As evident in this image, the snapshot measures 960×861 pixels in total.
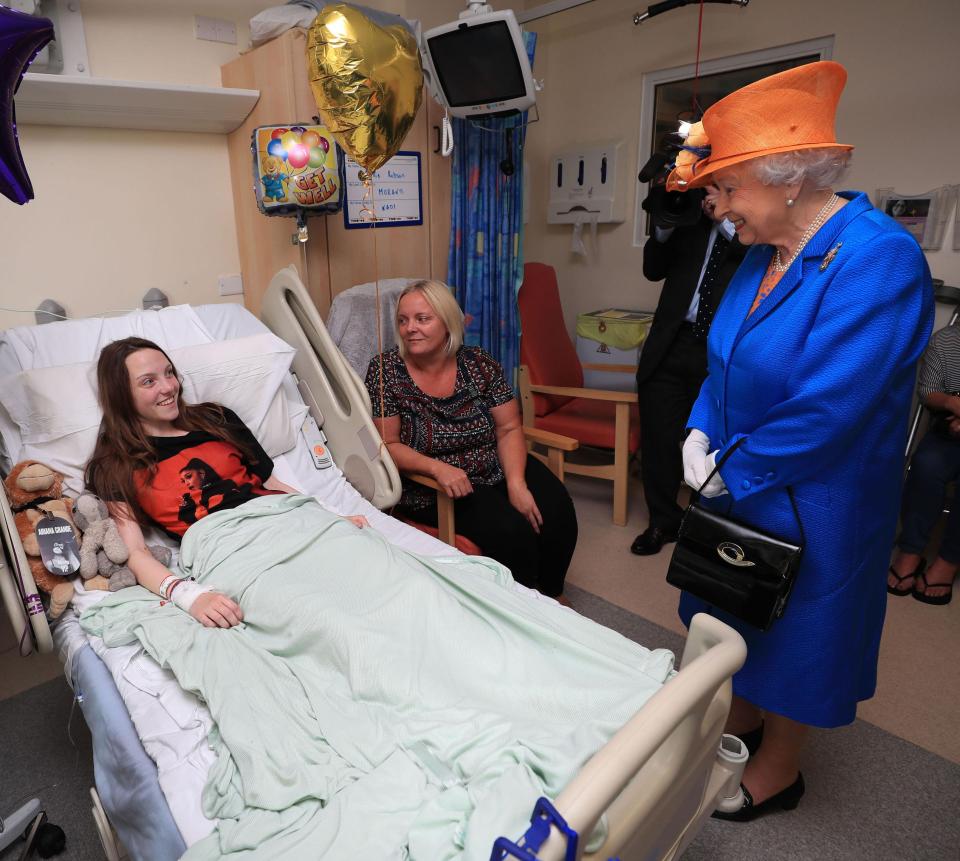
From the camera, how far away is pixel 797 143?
→ 4.17ft

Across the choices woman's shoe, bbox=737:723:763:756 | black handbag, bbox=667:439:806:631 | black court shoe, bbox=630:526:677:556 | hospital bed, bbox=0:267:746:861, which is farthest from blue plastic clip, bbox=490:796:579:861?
black court shoe, bbox=630:526:677:556

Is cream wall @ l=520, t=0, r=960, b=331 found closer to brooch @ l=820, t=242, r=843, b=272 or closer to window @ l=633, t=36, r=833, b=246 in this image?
window @ l=633, t=36, r=833, b=246

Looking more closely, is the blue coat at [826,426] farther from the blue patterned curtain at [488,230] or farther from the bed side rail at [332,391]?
the blue patterned curtain at [488,230]

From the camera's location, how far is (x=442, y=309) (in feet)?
7.68

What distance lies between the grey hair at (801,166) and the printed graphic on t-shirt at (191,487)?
148 cm

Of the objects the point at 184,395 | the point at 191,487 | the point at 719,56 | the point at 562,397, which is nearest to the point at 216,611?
the point at 191,487

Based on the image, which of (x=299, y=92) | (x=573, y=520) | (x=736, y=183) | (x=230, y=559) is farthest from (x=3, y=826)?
(x=299, y=92)

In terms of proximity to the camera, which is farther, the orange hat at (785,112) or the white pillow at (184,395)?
the white pillow at (184,395)

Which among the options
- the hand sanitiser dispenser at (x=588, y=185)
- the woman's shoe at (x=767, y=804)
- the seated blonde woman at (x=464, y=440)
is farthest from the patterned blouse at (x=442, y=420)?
the hand sanitiser dispenser at (x=588, y=185)

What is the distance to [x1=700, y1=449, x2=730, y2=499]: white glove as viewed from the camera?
153 centimetres

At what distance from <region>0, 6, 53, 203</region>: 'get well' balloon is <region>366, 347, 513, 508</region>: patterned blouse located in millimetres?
1203

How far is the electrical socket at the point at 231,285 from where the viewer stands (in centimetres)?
282

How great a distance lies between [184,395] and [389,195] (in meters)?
1.18

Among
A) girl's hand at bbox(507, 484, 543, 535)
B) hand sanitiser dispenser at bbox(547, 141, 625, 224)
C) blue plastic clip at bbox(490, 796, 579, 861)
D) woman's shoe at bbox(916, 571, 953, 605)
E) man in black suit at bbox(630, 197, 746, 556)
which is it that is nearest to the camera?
blue plastic clip at bbox(490, 796, 579, 861)
